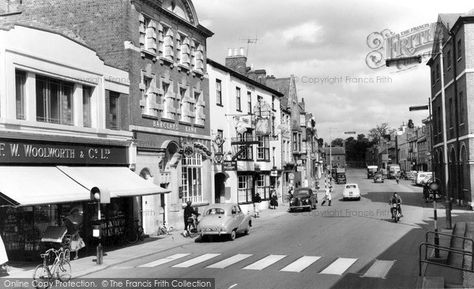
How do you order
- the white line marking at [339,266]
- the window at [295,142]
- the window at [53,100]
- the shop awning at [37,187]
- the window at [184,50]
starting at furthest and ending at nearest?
the window at [295,142] < the window at [184,50] < the window at [53,100] < the shop awning at [37,187] < the white line marking at [339,266]

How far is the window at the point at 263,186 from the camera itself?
41.0m

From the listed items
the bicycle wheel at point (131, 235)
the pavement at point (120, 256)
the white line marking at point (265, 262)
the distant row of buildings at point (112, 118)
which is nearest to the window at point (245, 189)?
the distant row of buildings at point (112, 118)

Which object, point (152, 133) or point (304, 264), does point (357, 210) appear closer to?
point (152, 133)

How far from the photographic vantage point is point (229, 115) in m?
35.2

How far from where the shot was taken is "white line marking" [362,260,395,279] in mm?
13132

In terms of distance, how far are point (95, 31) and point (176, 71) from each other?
208 inches

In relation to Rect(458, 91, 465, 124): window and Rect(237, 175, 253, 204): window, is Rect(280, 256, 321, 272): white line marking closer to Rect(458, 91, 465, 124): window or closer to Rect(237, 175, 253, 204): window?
Rect(237, 175, 253, 204): window

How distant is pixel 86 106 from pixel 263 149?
23201mm

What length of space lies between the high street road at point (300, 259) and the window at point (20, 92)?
615cm

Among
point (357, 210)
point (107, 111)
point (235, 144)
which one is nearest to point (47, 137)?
point (107, 111)

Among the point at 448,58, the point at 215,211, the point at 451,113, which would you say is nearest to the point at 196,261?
the point at 215,211

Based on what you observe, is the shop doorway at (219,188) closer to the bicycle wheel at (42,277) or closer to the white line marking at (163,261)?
the white line marking at (163,261)

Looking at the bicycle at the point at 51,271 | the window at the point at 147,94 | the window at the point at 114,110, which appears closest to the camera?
the bicycle at the point at 51,271

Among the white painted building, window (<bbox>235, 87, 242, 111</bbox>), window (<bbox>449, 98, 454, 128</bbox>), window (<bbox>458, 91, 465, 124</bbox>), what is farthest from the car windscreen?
window (<bbox>449, 98, 454, 128</bbox>)
